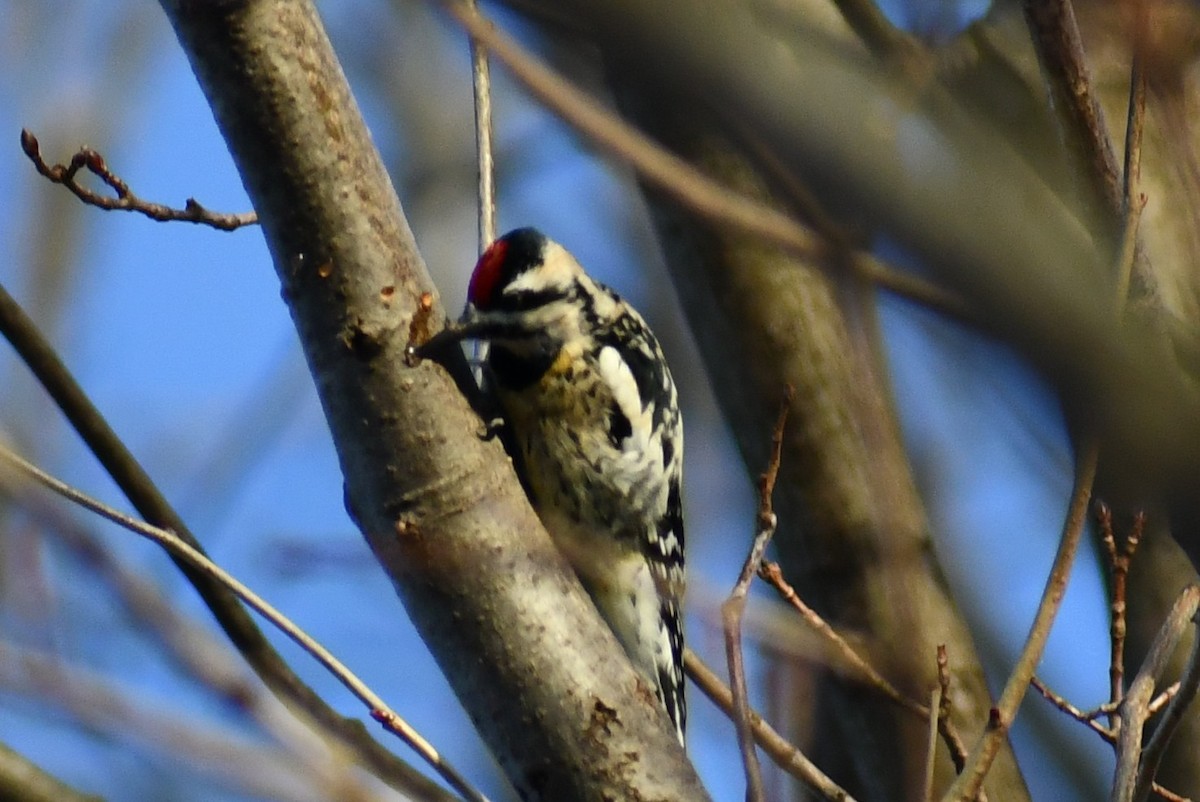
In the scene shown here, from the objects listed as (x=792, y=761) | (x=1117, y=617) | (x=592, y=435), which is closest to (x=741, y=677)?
(x=792, y=761)

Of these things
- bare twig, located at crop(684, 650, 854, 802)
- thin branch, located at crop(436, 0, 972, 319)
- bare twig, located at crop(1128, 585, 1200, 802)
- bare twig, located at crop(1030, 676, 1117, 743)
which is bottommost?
thin branch, located at crop(436, 0, 972, 319)

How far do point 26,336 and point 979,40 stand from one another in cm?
209

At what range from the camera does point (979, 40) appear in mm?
Answer: 3250

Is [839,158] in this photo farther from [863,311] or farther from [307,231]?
[307,231]

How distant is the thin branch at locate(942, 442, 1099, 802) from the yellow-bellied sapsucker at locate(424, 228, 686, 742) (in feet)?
4.55

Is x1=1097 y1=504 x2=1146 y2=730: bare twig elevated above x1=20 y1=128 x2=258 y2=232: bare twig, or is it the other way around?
x1=20 y1=128 x2=258 y2=232: bare twig

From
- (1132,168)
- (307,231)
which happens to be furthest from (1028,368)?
(307,231)

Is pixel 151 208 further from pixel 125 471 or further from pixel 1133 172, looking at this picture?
pixel 1133 172

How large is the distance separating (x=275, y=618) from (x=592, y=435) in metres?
1.62

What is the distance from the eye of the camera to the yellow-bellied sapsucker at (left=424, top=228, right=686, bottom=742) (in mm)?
3240

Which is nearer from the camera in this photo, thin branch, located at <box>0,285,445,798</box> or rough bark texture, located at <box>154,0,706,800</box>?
rough bark texture, located at <box>154,0,706,800</box>

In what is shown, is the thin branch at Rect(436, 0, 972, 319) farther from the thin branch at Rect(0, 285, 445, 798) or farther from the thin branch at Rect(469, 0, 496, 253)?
the thin branch at Rect(469, 0, 496, 253)

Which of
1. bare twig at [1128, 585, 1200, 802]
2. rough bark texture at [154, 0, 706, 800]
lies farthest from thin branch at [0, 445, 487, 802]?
bare twig at [1128, 585, 1200, 802]

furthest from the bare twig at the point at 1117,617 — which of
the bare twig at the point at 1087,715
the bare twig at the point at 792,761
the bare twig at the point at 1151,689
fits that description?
the bare twig at the point at 792,761
